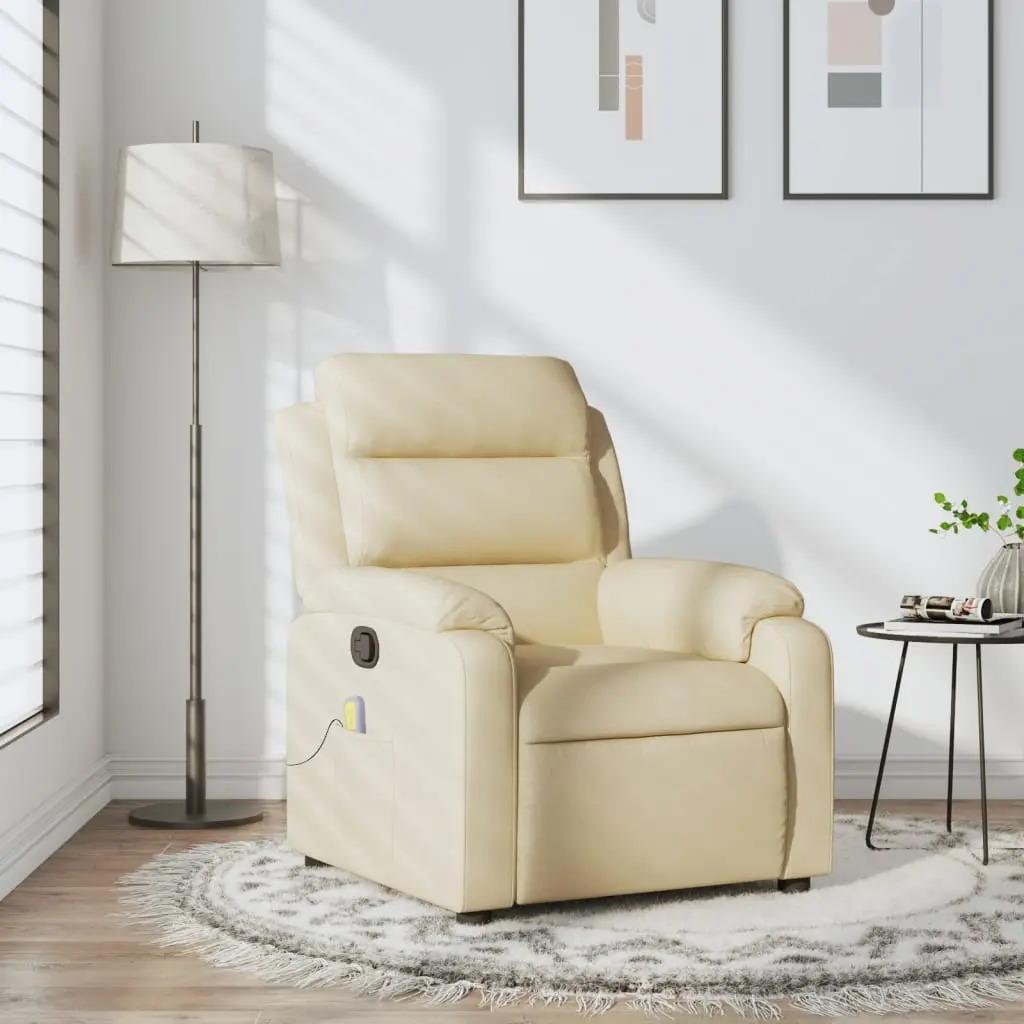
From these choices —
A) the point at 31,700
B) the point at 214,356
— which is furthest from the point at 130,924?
the point at 214,356

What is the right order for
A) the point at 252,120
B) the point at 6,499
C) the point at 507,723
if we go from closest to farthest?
the point at 507,723 → the point at 6,499 → the point at 252,120

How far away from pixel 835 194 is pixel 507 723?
77.0 inches

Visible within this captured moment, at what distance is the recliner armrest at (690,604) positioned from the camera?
2.88 m

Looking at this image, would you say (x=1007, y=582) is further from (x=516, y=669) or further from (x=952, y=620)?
(x=516, y=669)

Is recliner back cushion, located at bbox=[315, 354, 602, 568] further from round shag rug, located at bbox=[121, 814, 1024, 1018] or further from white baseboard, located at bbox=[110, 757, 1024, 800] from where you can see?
white baseboard, located at bbox=[110, 757, 1024, 800]

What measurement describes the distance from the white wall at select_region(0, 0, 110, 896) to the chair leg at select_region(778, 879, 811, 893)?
1.52 metres

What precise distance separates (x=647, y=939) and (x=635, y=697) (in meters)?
0.41

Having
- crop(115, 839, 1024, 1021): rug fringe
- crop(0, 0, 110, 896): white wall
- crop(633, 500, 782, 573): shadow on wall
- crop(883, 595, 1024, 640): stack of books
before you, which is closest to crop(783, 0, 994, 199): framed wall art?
crop(633, 500, 782, 573): shadow on wall

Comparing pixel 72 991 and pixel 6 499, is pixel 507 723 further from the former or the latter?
pixel 6 499

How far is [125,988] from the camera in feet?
7.73

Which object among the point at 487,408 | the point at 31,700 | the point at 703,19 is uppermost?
the point at 703,19

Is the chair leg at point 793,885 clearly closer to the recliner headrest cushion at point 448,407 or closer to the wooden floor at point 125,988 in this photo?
the wooden floor at point 125,988

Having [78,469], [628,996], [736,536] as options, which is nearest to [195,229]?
[78,469]

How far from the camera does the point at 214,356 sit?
153 inches
